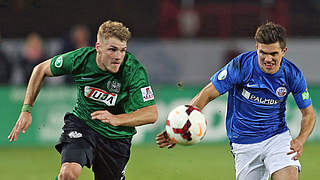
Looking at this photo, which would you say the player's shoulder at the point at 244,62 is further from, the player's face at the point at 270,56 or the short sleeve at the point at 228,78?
the player's face at the point at 270,56

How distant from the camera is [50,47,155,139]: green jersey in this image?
6.66m

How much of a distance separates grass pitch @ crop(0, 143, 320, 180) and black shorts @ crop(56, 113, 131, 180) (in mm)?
2807

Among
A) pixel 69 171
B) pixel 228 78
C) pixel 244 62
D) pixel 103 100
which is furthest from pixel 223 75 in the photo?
pixel 69 171

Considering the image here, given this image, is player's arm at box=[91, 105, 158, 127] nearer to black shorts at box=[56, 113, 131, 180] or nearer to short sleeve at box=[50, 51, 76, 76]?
black shorts at box=[56, 113, 131, 180]

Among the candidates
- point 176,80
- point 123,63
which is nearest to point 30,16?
point 176,80

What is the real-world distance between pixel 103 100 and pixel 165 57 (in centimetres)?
839

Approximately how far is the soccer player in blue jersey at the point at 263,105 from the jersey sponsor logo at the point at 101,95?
27.7 inches

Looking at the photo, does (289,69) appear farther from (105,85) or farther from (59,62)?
(59,62)

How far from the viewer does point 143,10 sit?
700 inches

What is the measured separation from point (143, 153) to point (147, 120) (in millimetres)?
6097

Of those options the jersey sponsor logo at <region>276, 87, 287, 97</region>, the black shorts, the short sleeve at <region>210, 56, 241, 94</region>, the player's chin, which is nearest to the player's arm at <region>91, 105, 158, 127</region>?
the player's chin

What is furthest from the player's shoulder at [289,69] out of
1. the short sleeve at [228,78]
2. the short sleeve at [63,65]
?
the short sleeve at [63,65]

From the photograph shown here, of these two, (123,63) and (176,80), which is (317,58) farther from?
(123,63)

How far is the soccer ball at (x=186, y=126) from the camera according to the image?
6168 mm
